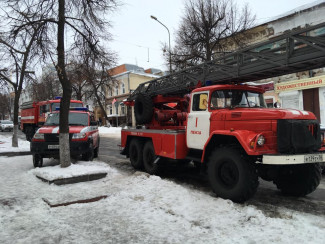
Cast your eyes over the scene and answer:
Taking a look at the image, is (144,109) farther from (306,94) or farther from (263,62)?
(306,94)

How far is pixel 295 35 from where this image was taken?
5.04 m

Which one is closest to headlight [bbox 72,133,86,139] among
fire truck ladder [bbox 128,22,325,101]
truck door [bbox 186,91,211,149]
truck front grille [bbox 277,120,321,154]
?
fire truck ladder [bbox 128,22,325,101]

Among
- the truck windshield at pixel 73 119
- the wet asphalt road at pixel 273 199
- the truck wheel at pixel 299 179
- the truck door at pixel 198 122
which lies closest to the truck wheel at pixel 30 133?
the truck windshield at pixel 73 119

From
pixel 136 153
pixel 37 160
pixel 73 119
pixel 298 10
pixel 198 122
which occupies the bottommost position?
pixel 37 160

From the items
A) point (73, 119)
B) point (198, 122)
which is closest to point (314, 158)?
point (198, 122)

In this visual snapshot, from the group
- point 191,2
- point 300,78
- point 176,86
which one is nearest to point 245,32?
point 191,2

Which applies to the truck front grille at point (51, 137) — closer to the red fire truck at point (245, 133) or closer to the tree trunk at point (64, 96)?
the tree trunk at point (64, 96)

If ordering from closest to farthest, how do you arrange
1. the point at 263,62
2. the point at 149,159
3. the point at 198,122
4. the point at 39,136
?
the point at 263,62, the point at 198,122, the point at 149,159, the point at 39,136

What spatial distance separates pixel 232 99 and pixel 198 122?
90cm

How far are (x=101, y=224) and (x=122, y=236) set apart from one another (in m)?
0.54

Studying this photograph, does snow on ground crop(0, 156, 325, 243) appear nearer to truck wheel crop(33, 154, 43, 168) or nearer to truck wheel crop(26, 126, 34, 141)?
truck wheel crop(33, 154, 43, 168)

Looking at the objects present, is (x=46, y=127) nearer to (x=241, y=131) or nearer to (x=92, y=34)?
(x=92, y=34)

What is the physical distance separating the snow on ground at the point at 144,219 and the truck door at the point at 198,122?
44.1 inches

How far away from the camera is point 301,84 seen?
61.9ft
